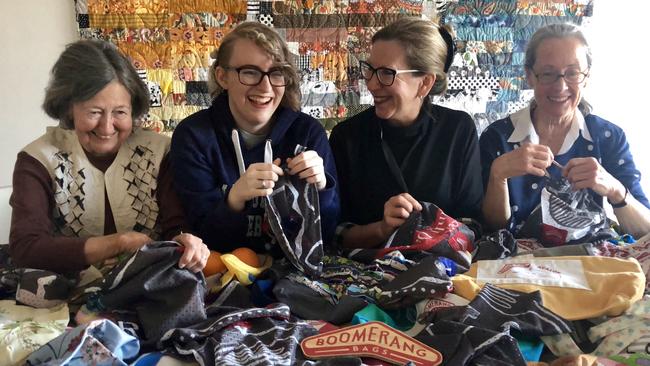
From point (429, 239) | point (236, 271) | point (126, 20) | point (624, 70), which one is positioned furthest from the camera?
point (624, 70)

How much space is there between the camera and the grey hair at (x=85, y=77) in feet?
4.46

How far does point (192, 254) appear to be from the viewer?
1116mm

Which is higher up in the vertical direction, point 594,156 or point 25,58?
point 25,58

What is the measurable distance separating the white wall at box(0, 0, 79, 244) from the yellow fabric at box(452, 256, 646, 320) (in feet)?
5.94

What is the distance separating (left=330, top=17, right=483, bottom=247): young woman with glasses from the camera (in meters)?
1.50

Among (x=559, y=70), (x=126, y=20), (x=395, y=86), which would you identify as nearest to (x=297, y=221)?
(x=395, y=86)

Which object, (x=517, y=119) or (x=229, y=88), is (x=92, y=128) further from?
(x=517, y=119)

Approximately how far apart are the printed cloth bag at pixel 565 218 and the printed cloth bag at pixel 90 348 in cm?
104

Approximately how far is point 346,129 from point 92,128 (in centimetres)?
70

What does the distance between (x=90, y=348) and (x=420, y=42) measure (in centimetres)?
111

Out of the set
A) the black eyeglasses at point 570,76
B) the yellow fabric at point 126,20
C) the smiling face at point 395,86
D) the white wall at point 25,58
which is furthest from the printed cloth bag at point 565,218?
the white wall at point 25,58

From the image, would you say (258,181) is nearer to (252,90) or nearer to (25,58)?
(252,90)

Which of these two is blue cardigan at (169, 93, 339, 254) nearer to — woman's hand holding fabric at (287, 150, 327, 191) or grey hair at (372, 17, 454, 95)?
woman's hand holding fabric at (287, 150, 327, 191)

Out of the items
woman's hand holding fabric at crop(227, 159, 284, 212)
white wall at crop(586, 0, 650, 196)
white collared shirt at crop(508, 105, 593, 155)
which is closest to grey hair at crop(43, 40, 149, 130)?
woman's hand holding fabric at crop(227, 159, 284, 212)
